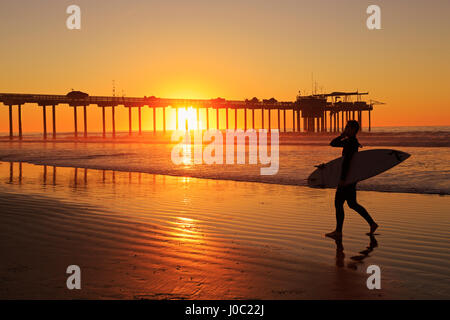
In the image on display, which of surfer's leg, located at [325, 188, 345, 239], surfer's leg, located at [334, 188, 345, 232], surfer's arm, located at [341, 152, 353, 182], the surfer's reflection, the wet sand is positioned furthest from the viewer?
surfer's arm, located at [341, 152, 353, 182]

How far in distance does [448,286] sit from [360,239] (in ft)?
6.48

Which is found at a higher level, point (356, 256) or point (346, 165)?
point (346, 165)

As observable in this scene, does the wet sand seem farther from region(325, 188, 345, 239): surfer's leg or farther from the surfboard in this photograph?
the surfboard

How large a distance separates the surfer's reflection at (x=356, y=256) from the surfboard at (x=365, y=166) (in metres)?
1.57

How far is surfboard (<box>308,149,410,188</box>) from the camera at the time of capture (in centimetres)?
752

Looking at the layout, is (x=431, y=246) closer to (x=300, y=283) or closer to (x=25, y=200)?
(x=300, y=283)

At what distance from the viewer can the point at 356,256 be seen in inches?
204

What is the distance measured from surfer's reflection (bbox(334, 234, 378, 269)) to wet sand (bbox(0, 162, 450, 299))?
1 cm

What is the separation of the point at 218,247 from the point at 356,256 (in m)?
1.65

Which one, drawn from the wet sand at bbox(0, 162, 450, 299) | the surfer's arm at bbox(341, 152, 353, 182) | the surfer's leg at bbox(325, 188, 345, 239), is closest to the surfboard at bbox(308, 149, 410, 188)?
the wet sand at bbox(0, 162, 450, 299)

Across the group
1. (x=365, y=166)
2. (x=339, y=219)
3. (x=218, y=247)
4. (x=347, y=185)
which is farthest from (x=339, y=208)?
(x=218, y=247)

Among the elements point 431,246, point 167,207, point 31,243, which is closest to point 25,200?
point 167,207

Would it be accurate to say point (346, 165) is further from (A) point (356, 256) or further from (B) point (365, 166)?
(A) point (356, 256)

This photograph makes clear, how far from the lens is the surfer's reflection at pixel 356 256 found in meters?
4.86
